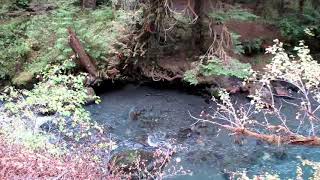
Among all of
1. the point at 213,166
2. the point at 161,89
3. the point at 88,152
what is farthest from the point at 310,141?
the point at 161,89

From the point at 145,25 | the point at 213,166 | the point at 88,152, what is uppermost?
the point at 145,25

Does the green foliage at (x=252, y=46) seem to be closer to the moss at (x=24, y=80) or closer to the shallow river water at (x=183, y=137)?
the shallow river water at (x=183, y=137)

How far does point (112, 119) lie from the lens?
10219 mm

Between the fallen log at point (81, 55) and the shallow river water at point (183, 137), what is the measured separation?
28.4 inches

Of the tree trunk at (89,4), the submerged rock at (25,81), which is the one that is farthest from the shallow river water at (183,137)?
the tree trunk at (89,4)

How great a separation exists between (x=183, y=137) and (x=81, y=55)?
3.57 m

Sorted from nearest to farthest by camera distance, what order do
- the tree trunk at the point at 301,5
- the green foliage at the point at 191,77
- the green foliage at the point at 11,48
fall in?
the green foliage at the point at 191,77 < the green foliage at the point at 11,48 < the tree trunk at the point at 301,5

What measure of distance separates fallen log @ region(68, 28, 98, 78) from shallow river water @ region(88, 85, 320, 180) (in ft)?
2.37

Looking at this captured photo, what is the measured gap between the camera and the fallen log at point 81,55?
35.6 feet

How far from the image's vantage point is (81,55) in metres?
11.1

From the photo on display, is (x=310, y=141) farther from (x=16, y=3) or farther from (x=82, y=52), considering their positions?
(x=16, y=3)

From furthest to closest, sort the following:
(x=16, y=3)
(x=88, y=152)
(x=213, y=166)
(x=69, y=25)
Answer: (x=16, y=3) < (x=69, y=25) < (x=213, y=166) < (x=88, y=152)

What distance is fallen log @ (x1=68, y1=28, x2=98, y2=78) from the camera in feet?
35.6

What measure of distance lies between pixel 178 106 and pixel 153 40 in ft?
6.32
